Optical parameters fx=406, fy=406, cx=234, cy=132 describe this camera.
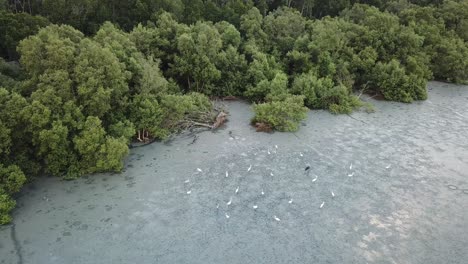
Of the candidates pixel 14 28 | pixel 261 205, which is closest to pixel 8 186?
Result: pixel 261 205

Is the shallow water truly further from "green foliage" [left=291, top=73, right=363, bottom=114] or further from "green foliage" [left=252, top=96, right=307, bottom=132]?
"green foliage" [left=291, top=73, right=363, bottom=114]

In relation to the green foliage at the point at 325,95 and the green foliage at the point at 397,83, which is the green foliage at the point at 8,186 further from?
the green foliage at the point at 397,83

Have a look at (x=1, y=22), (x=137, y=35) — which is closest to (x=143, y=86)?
(x=137, y=35)

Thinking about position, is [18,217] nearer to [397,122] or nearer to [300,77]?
[300,77]

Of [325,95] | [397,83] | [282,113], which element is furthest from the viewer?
[397,83]

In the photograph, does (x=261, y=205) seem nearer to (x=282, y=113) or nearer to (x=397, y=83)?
(x=282, y=113)

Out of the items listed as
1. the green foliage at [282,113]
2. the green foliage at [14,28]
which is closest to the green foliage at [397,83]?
the green foliage at [282,113]
